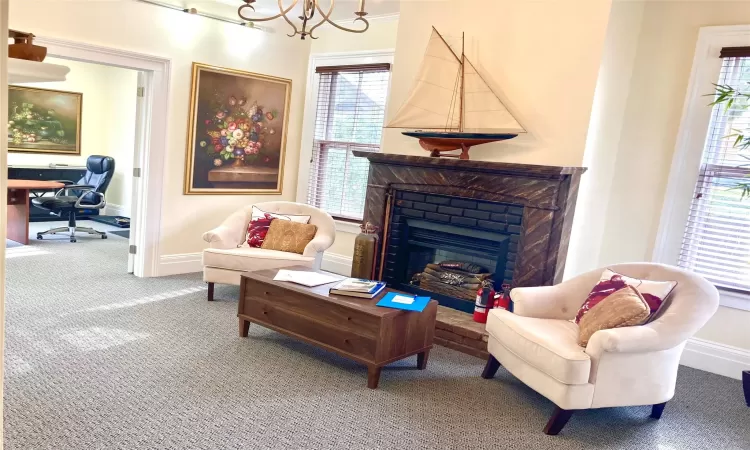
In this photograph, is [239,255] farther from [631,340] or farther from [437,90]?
[631,340]

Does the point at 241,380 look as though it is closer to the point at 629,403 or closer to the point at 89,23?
the point at 629,403

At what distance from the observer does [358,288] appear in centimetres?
322

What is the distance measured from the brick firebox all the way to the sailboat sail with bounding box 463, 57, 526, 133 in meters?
0.29

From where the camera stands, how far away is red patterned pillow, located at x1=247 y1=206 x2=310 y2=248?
455 cm

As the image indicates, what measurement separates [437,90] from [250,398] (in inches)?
101

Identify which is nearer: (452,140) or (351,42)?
(452,140)

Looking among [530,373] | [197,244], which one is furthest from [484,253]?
[197,244]

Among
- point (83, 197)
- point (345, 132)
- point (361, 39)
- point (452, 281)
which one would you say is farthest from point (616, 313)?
point (83, 197)

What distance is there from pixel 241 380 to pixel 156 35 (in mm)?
3158

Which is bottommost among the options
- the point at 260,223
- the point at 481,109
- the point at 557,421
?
the point at 557,421

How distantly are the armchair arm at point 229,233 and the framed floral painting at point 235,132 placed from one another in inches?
24.8

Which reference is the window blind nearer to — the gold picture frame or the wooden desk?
the wooden desk

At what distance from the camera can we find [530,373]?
277cm

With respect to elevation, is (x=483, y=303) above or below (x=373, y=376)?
above
